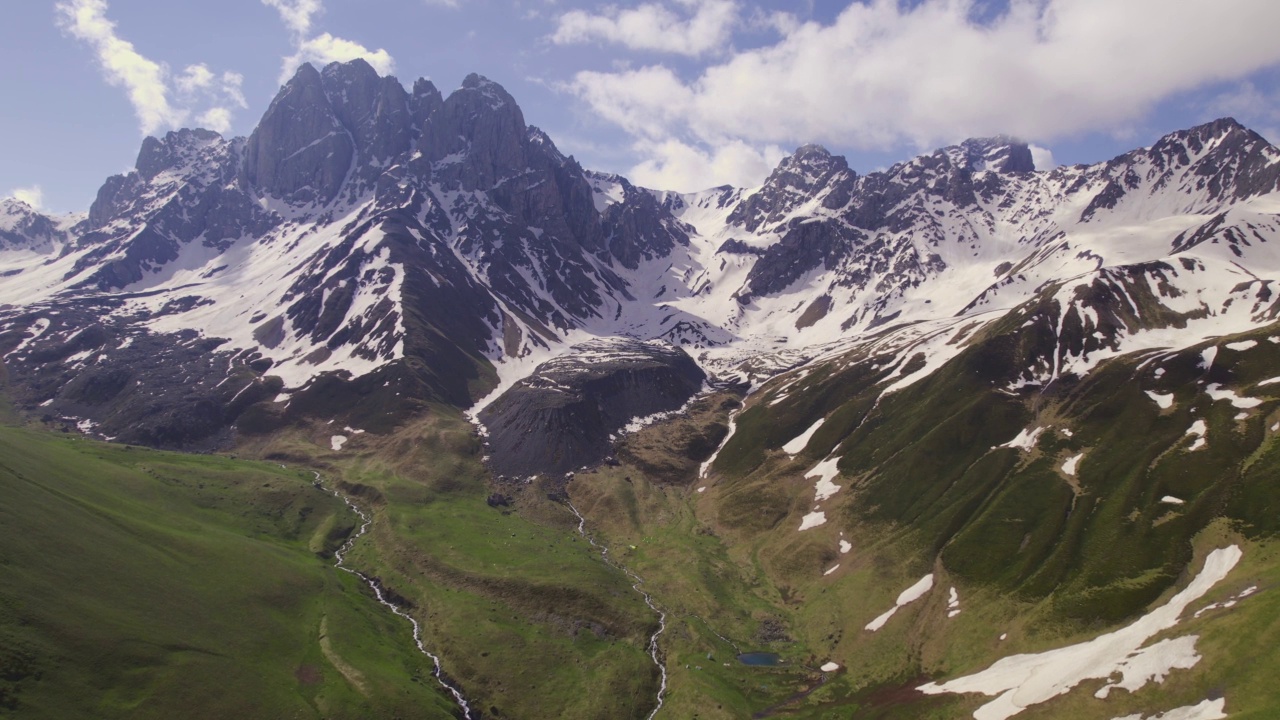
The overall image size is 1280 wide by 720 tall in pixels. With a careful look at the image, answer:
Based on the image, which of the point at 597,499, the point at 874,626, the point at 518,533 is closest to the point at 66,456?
the point at 518,533

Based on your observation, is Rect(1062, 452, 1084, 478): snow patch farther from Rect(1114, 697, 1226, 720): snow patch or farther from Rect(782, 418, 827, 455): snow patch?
Rect(1114, 697, 1226, 720): snow patch

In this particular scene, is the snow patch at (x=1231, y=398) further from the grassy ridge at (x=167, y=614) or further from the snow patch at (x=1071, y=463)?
the grassy ridge at (x=167, y=614)

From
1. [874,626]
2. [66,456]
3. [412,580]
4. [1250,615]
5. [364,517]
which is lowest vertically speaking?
[874,626]

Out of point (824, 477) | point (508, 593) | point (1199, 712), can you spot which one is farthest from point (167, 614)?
point (824, 477)

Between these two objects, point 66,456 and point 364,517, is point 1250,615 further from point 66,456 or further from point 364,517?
point 66,456

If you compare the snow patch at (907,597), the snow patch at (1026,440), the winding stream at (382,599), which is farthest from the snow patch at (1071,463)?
the winding stream at (382,599)

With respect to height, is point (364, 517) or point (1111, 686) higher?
point (364, 517)

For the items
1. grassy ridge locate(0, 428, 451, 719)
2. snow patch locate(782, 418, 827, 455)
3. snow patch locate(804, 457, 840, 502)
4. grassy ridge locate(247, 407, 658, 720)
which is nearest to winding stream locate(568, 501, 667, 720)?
grassy ridge locate(247, 407, 658, 720)
